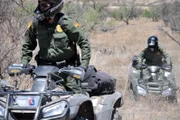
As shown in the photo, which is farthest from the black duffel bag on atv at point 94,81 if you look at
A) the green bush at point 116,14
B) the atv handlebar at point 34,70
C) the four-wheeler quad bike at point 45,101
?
the green bush at point 116,14

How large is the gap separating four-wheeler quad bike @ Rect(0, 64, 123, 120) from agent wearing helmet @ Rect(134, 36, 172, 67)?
5.44 m

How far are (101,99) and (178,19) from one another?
23.2 metres

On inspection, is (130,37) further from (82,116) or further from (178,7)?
(82,116)

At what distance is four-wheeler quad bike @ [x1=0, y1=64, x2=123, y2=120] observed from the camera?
15.0 feet

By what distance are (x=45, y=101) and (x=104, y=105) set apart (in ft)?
4.15

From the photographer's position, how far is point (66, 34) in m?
5.74

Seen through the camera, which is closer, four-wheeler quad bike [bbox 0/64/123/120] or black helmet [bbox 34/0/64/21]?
four-wheeler quad bike [bbox 0/64/123/120]

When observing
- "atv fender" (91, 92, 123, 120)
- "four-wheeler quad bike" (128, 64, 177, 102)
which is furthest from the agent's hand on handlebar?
"atv fender" (91, 92, 123, 120)

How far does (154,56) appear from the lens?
11.0m

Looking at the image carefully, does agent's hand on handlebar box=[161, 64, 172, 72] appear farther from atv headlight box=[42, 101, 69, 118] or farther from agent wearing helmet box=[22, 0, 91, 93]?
atv headlight box=[42, 101, 69, 118]

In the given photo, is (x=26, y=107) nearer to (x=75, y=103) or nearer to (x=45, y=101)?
(x=45, y=101)

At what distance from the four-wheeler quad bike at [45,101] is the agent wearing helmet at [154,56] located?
17.8 ft

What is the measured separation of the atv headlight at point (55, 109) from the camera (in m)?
4.60

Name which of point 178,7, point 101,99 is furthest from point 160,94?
point 178,7
